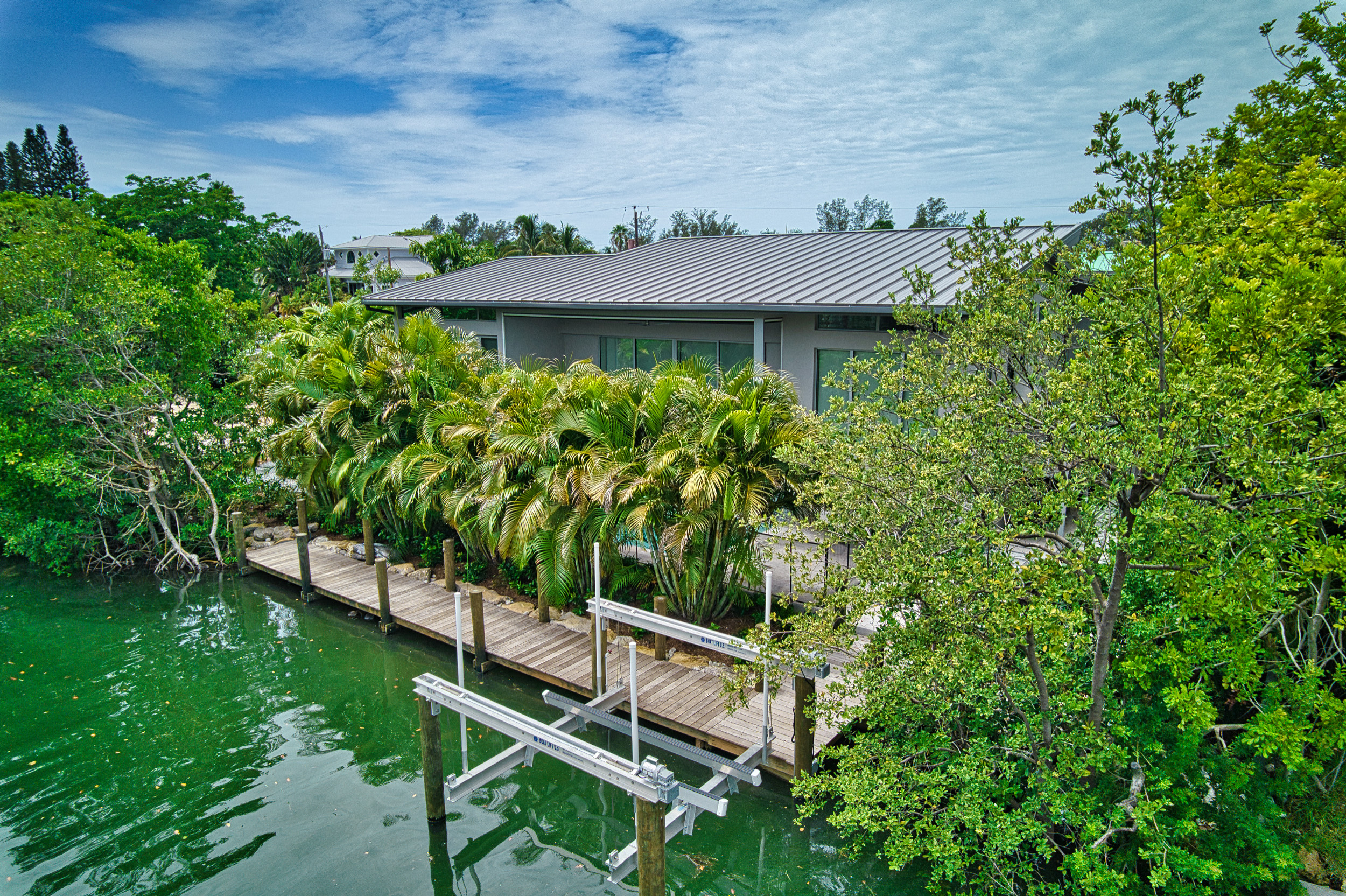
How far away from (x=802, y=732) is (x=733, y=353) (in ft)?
35.3

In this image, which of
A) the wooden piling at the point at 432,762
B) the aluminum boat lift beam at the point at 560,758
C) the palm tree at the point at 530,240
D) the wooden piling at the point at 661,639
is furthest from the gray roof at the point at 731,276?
the palm tree at the point at 530,240

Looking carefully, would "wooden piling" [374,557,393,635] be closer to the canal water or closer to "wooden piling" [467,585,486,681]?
the canal water

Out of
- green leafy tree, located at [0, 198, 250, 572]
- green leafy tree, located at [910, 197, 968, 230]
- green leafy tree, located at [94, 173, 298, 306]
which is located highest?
green leafy tree, located at [910, 197, 968, 230]

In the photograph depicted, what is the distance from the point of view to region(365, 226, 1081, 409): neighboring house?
14289 mm

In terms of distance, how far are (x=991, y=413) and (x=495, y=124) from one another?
35779mm

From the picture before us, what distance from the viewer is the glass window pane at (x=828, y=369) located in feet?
47.6

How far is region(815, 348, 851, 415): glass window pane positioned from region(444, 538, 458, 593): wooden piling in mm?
7591

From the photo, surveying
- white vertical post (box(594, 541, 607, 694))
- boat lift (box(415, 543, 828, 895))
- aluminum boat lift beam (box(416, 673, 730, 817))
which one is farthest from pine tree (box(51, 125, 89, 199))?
aluminum boat lift beam (box(416, 673, 730, 817))

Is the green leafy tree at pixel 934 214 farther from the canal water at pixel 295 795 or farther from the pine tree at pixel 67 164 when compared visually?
A: the pine tree at pixel 67 164

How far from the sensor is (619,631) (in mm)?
10828

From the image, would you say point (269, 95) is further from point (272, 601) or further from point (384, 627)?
point (384, 627)

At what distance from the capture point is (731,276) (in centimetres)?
1742

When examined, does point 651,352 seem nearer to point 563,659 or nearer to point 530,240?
point 563,659

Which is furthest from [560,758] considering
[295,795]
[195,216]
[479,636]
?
[195,216]
